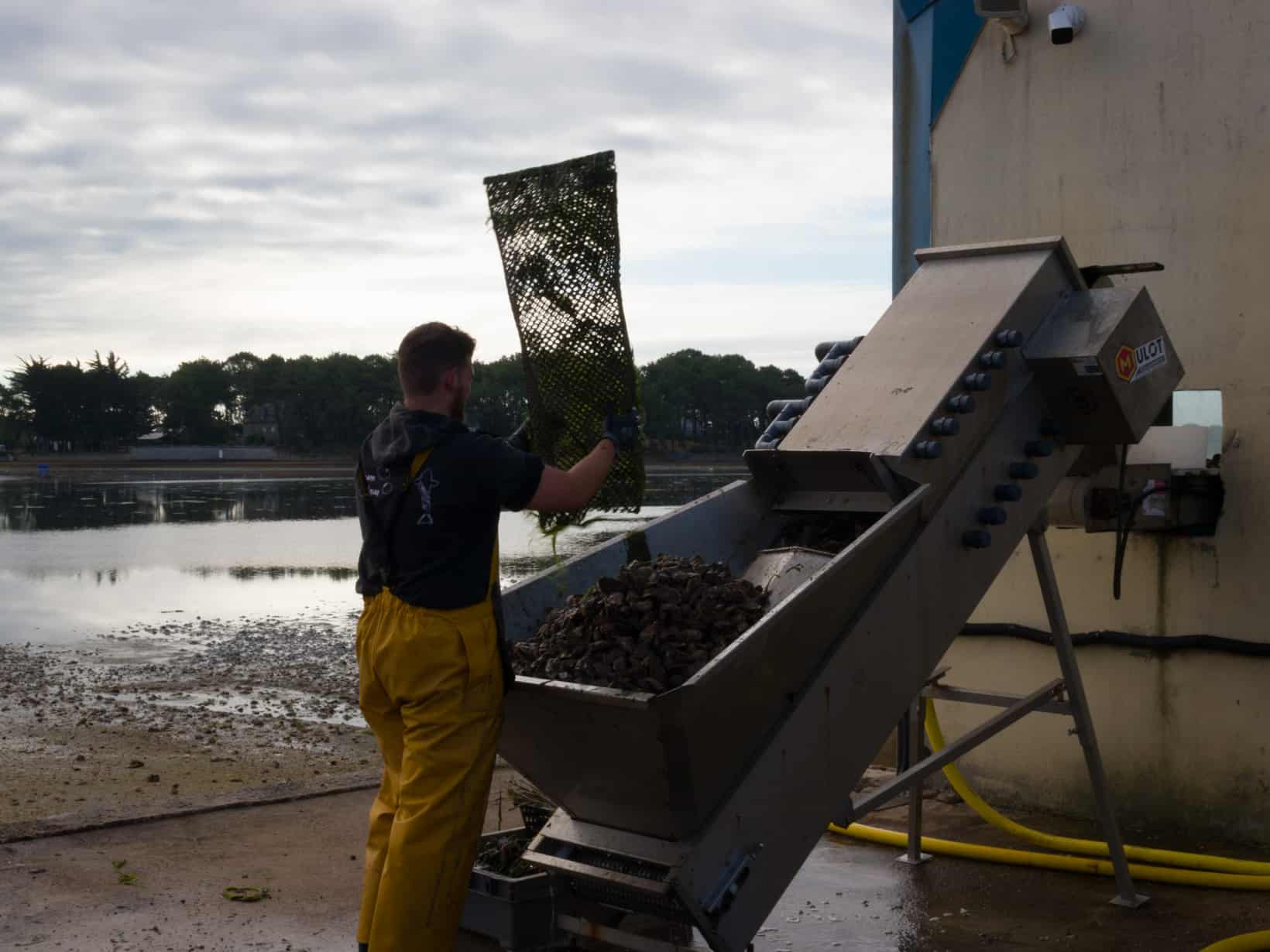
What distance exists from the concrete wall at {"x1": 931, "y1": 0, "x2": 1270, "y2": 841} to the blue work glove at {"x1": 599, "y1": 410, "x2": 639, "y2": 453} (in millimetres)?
3086

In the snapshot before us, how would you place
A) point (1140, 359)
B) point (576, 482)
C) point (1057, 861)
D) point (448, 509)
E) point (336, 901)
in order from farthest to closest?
1. point (1057, 861)
2. point (336, 901)
3. point (1140, 359)
4. point (576, 482)
5. point (448, 509)

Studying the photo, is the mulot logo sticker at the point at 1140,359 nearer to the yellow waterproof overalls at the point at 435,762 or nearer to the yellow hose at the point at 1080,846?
the yellow hose at the point at 1080,846

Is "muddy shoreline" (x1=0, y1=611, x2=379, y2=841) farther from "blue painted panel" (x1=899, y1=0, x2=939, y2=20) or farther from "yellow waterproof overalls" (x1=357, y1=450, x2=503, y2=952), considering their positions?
"blue painted panel" (x1=899, y1=0, x2=939, y2=20)

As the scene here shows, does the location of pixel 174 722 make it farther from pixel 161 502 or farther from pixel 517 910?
pixel 161 502

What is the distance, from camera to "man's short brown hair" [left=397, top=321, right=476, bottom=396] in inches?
155

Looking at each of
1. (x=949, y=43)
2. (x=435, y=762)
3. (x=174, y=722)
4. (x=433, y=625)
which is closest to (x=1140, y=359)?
(x=433, y=625)

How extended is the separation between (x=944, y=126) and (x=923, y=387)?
3.07 meters

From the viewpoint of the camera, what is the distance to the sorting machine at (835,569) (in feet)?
11.8

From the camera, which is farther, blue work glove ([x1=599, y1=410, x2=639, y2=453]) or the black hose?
the black hose

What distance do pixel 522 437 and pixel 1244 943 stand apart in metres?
2.98

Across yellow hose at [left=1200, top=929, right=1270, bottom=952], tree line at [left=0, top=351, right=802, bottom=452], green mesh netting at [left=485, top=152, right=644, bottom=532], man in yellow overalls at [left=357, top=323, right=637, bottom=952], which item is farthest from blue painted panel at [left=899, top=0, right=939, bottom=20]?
tree line at [left=0, top=351, right=802, bottom=452]

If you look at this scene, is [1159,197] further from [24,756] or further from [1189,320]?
[24,756]

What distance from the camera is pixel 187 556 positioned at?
1983cm

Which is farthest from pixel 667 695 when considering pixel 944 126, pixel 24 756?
pixel 24 756
